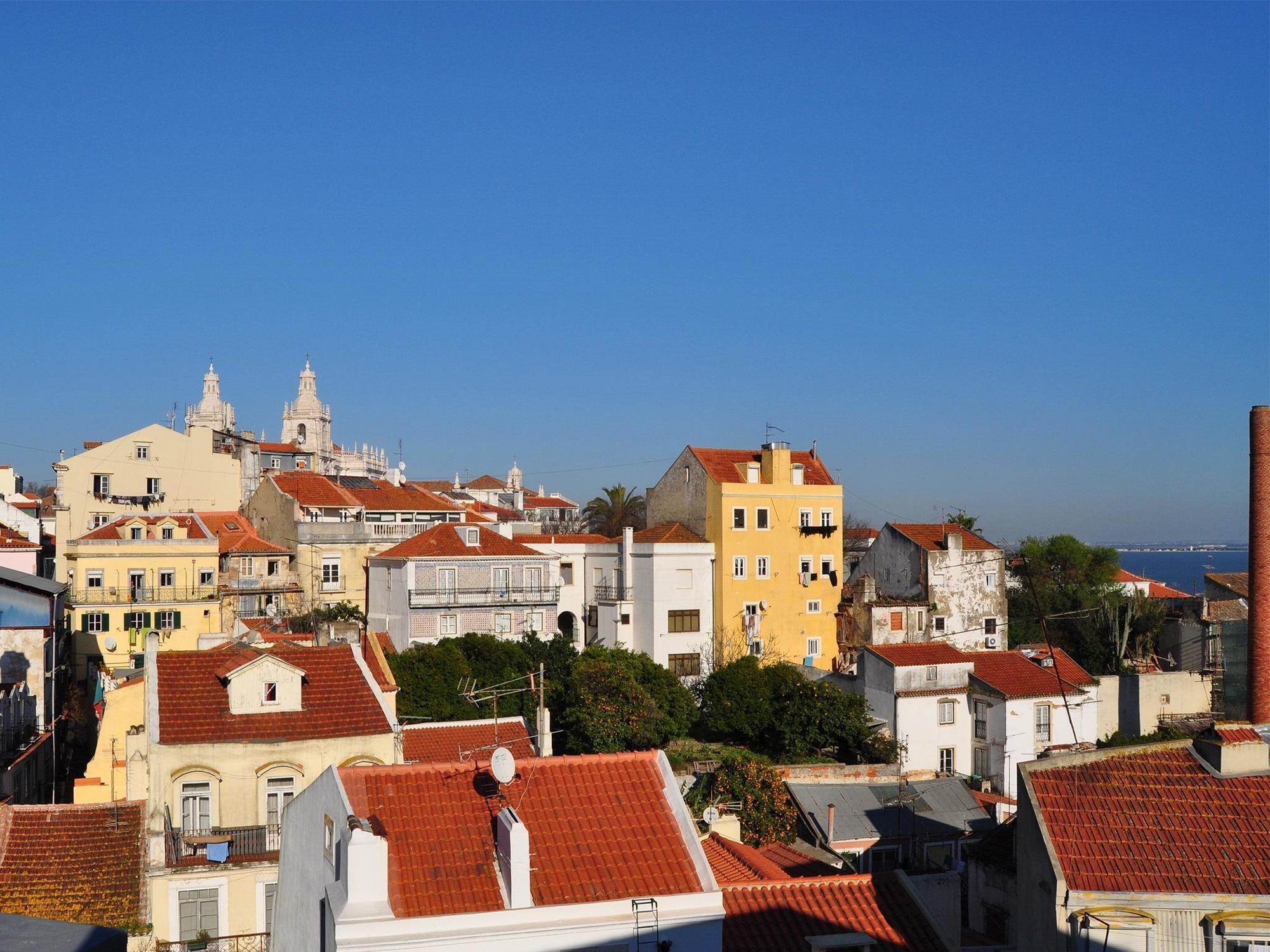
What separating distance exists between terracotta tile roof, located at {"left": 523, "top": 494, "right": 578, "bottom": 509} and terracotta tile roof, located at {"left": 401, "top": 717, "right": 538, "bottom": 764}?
61.3 meters

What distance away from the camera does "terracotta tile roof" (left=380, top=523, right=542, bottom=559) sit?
158 ft

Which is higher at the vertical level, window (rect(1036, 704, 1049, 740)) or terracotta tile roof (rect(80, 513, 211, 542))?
terracotta tile roof (rect(80, 513, 211, 542))

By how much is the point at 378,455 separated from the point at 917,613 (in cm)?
7848

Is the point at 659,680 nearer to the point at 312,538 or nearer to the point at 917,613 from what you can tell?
the point at 917,613

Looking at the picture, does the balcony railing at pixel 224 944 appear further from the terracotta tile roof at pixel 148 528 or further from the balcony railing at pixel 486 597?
the terracotta tile roof at pixel 148 528

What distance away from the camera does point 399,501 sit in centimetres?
6088

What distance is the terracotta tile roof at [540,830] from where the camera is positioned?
12.2 m

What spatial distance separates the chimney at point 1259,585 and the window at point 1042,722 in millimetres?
13091

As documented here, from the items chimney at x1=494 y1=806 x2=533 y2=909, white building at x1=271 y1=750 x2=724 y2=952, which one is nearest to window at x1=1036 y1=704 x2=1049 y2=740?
white building at x1=271 y1=750 x2=724 y2=952

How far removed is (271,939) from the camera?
16031mm

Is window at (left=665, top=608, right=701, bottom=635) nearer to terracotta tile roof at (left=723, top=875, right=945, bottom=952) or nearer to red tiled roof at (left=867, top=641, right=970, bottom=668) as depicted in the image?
red tiled roof at (left=867, top=641, right=970, bottom=668)

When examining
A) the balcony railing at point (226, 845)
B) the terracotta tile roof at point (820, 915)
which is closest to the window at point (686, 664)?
the balcony railing at point (226, 845)

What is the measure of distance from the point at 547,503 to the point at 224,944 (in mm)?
82298

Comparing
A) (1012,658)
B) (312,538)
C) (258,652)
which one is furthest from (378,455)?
(258,652)
